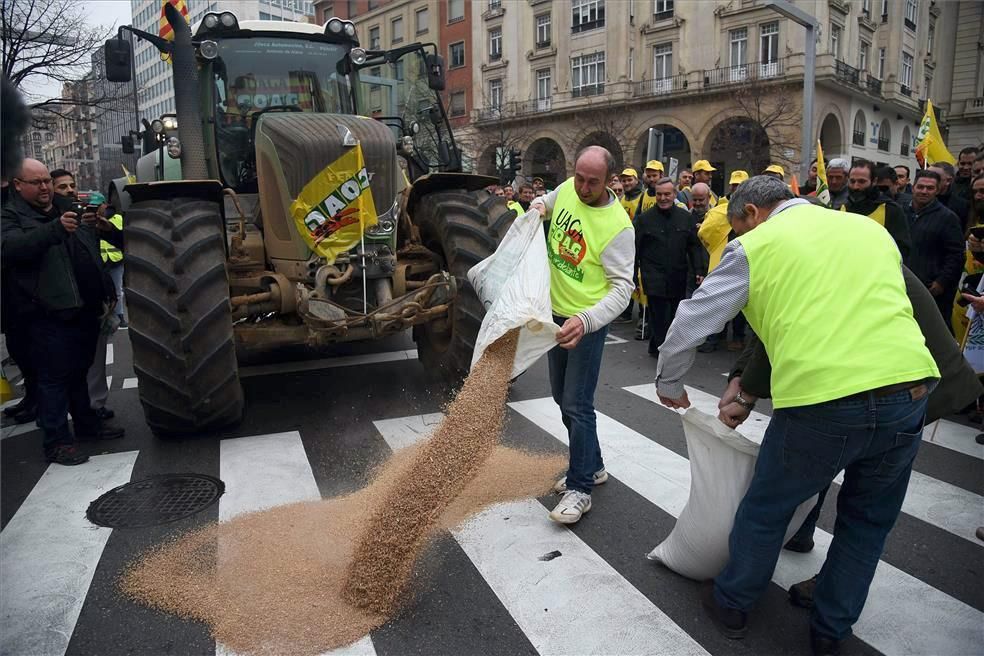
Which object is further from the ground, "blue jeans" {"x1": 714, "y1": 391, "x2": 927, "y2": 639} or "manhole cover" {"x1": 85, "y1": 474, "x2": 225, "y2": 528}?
"blue jeans" {"x1": 714, "y1": 391, "x2": 927, "y2": 639}

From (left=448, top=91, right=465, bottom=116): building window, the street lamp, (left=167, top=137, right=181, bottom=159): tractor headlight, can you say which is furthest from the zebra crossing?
(left=448, top=91, right=465, bottom=116): building window

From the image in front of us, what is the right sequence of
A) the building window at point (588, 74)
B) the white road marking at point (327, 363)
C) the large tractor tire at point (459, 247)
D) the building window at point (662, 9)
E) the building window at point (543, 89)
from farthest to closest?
the building window at point (543, 89) → the building window at point (588, 74) → the building window at point (662, 9) → the white road marking at point (327, 363) → the large tractor tire at point (459, 247)

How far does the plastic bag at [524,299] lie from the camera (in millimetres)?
3523

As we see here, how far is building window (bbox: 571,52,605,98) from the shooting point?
3450 cm

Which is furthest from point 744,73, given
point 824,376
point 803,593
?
point 824,376

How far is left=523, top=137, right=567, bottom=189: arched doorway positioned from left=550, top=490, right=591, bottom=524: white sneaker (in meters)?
34.1

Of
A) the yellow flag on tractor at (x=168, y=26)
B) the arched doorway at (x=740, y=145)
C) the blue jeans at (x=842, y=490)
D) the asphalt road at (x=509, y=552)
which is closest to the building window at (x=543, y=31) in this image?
the arched doorway at (x=740, y=145)

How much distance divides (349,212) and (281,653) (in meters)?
3.15

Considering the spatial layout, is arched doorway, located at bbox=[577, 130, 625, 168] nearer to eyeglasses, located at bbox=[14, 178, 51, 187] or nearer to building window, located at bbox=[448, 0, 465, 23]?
building window, located at bbox=[448, 0, 465, 23]

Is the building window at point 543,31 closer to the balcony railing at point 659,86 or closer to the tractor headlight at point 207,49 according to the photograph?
the balcony railing at point 659,86

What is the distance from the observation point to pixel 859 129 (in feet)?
105

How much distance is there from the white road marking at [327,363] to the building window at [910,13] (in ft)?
107

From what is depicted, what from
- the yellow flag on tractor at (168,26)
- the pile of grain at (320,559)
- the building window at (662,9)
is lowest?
Result: the pile of grain at (320,559)

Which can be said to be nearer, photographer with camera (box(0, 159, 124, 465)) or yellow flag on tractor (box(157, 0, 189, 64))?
photographer with camera (box(0, 159, 124, 465))
